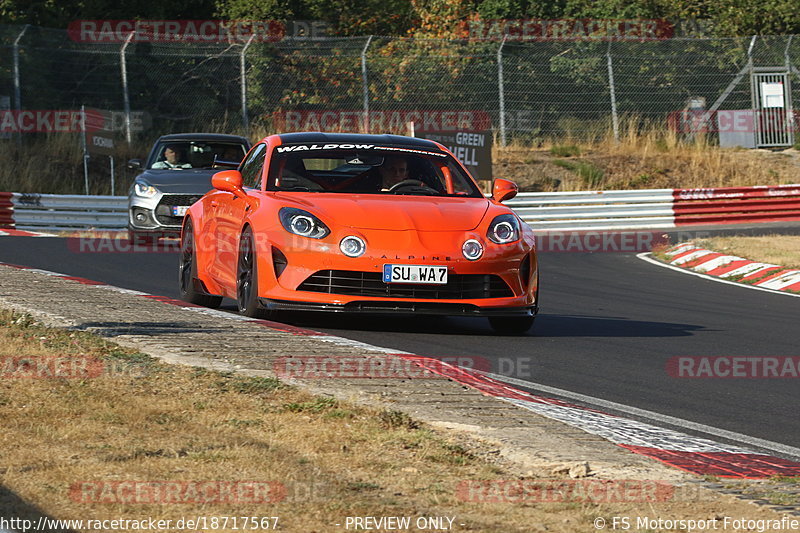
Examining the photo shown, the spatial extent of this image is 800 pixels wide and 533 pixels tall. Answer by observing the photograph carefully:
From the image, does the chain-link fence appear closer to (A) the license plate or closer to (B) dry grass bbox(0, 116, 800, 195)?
(B) dry grass bbox(0, 116, 800, 195)

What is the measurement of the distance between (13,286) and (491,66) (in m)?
19.8

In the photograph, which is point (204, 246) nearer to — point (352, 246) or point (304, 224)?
point (304, 224)

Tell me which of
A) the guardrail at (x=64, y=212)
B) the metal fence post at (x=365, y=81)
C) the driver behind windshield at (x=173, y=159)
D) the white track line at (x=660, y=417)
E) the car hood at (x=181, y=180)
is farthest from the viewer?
the metal fence post at (x=365, y=81)

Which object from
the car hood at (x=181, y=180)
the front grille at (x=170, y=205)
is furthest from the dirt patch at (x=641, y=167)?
the front grille at (x=170, y=205)

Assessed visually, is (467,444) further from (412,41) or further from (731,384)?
(412,41)

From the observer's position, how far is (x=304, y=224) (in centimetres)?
938

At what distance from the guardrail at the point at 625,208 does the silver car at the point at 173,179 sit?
5.86 m

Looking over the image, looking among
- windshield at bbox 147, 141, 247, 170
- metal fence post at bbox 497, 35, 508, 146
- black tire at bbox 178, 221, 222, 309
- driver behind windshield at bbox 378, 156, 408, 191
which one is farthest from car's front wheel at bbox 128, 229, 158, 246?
metal fence post at bbox 497, 35, 508, 146

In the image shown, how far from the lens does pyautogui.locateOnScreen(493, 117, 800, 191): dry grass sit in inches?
1226

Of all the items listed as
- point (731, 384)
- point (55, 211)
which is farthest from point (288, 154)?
point (55, 211)

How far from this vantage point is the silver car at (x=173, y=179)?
1909cm

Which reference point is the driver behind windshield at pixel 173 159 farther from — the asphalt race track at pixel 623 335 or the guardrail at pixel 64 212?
the guardrail at pixel 64 212

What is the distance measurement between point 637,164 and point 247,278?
23.2 metres

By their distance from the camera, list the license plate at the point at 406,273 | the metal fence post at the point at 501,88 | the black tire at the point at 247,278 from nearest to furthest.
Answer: the license plate at the point at 406,273
the black tire at the point at 247,278
the metal fence post at the point at 501,88
